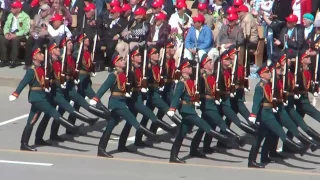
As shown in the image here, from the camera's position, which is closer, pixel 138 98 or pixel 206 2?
pixel 138 98

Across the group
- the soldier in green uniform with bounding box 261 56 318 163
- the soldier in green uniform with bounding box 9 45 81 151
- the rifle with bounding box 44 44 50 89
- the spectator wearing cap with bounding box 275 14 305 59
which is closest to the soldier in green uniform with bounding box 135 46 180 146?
the soldier in green uniform with bounding box 9 45 81 151

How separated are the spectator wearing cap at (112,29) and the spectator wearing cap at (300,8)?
3.37 meters

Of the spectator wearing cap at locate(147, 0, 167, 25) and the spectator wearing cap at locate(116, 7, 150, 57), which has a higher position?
the spectator wearing cap at locate(147, 0, 167, 25)

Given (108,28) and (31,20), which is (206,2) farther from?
(31,20)

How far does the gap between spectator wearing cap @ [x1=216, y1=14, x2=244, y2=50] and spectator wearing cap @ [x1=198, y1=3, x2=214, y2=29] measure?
59cm

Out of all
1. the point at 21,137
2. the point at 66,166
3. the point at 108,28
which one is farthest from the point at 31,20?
the point at 66,166

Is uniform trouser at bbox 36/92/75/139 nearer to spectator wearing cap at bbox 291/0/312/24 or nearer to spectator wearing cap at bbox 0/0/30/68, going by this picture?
spectator wearing cap at bbox 0/0/30/68

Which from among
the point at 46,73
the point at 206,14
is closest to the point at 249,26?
the point at 206,14

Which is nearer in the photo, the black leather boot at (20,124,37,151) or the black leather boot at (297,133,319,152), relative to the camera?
the black leather boot at (297,133,319,152)

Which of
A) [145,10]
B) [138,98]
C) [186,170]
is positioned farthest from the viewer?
[145,10]

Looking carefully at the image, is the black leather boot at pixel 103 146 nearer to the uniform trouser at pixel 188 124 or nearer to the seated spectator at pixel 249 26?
the uniform trouser at pixel 188 124

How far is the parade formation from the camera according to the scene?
18531mm

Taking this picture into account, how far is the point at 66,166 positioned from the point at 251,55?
727cm

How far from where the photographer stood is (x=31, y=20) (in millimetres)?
25109
